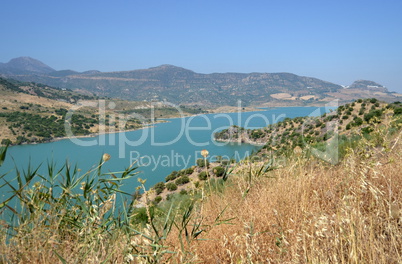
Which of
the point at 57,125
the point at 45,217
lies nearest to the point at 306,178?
the point at 45,217

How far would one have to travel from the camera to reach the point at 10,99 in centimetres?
8381

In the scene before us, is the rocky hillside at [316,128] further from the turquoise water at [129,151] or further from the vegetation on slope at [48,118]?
the vegetation on slope at [48,118]

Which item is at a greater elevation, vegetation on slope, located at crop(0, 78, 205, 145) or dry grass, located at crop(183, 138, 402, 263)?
dry grass, located at crop(183, 138, 402, 263)

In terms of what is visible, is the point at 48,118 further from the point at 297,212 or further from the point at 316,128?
the point at 297,212

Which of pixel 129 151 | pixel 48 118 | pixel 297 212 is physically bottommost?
pixel 129 151

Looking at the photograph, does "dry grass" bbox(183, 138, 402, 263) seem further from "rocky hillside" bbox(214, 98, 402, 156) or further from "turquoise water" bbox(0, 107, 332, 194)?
"turquoise water" bbox(0, 107, 332, 194)

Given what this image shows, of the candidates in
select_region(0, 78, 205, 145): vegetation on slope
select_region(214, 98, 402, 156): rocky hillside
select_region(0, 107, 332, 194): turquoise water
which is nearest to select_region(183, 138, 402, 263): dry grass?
select_region(214, 98, 402, 156): rocky hillside

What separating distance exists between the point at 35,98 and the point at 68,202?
107990mm

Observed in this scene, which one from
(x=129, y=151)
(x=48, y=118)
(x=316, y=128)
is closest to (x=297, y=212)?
(x=316, y=128)

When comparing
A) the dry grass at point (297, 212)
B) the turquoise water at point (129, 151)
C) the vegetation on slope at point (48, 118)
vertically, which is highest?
the dry grass at point (297, 212)

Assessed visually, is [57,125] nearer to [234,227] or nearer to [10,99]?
[10,99]

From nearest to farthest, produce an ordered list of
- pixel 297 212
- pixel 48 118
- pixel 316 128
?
pixel 297 212 → pixel 316 128 → pixel 48 118

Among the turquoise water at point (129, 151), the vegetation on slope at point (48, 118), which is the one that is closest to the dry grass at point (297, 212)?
the turquoise water at point (129, 151)

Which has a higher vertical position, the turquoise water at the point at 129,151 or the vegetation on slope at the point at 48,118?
the vegetation on slope at the point at 48,118
